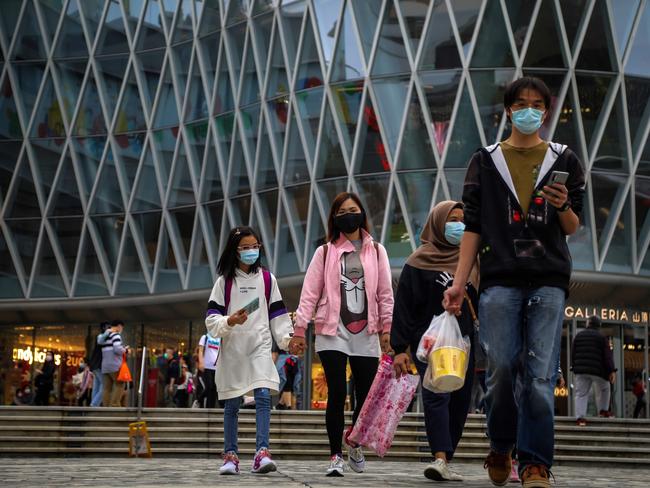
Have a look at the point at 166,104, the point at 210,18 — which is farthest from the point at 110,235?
the point at 210,18

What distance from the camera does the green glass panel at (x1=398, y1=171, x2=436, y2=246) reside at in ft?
100.0

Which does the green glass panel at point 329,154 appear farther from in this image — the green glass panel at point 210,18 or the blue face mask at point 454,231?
the blue face mask at point 454,231

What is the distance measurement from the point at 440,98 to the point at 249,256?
2079 cm

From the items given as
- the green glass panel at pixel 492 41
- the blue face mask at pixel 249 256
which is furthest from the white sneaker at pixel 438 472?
the green glass panel at pixel 492 41

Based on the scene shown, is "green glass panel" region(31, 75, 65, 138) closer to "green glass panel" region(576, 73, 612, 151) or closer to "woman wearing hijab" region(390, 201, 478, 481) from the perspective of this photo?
"green glass panel" region(576, 73, 612, 151)

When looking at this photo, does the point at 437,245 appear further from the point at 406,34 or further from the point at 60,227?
the point at 60,227

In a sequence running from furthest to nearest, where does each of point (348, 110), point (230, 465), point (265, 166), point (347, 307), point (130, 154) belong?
point (130, 154), point (265, 166), point (348, 110), point (347, 307), point (230, 465)

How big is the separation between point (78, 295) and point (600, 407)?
22.5 metres

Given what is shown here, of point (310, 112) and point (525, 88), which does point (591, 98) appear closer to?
point (310, 112)

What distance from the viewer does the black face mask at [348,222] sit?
10008mm

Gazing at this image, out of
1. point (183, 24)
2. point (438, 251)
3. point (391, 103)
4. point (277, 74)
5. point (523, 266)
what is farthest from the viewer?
point (183, 24)

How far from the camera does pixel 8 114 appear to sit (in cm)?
4034

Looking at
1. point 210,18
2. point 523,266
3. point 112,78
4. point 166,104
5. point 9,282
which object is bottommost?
point 523,266

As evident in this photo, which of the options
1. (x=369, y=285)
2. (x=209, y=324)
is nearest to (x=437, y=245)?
(x=369, y=285)
